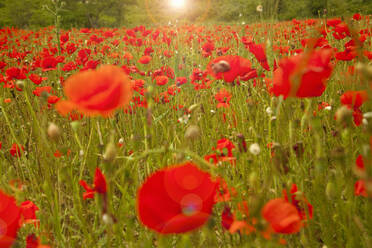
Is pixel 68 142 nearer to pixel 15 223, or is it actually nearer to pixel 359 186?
pixel 15 223

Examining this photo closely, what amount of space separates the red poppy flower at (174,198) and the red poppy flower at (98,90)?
0.60ft

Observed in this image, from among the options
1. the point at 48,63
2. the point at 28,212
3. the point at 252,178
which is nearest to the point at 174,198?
the point at 252,178

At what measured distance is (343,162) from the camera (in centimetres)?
73

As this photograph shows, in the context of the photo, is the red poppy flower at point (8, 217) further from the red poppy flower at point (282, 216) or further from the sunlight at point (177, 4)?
the sunlight at point (177, 4)

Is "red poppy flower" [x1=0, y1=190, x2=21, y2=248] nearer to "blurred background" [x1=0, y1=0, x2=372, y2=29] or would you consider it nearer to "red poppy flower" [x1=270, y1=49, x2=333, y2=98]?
"red poppy flower" [x1=270, y1=49, x2=333, y2=98]

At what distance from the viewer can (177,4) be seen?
20188mm

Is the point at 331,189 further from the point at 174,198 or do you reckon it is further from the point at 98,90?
the point at 98,90

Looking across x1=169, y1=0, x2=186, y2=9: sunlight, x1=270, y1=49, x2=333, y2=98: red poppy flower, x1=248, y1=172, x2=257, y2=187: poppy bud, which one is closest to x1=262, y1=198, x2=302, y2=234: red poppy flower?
x1=248, y1=172, x2=257, y2=187: poppy bud

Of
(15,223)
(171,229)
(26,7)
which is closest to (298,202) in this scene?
(171,229)

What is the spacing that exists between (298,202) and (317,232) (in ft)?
1.45

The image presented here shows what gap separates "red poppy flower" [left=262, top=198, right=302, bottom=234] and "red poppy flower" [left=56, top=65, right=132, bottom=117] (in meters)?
0.38

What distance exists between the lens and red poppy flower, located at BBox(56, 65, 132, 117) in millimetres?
582

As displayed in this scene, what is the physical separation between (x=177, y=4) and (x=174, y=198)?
21375 mm

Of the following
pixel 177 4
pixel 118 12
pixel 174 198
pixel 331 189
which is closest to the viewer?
pixel 174 198
